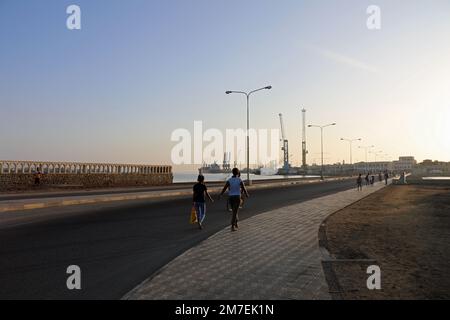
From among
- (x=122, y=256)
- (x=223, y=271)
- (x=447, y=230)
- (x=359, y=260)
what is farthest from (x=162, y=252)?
(x=447, y=230)

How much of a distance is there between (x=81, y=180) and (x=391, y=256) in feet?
121

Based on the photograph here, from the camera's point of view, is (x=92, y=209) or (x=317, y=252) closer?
(x=317, y=252)

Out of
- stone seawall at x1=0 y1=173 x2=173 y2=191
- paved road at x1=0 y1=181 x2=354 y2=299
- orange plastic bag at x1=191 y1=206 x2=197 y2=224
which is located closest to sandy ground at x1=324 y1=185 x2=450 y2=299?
paved road at x1=0 y1=181 x2=354 y2=299

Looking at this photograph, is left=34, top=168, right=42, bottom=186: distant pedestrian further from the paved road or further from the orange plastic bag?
the orange plastic bag

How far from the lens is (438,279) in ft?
20.9

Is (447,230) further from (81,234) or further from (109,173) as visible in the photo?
(109,173)

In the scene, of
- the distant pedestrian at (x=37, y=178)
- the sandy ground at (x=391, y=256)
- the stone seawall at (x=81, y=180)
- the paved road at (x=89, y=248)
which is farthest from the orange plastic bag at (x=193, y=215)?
the distant pedestrian at (x=37, y=178)

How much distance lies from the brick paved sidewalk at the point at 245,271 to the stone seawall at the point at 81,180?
2835 cm

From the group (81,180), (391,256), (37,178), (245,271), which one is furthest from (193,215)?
(81,180)

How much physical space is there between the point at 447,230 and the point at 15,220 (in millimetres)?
14468

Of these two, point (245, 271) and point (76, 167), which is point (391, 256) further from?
point (76, 167)

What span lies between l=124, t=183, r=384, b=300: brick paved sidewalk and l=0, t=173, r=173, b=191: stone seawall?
2835 centimetres

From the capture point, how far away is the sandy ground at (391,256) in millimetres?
5629

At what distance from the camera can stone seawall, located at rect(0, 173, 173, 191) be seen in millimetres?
32897
